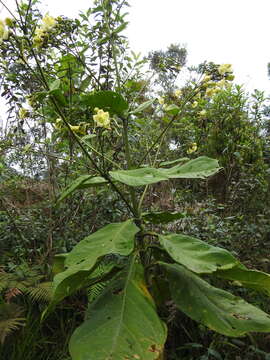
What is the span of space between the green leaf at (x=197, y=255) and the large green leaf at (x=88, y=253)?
6.7 inches

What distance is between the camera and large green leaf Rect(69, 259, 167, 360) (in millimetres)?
983

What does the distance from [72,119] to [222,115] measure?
2.82 m

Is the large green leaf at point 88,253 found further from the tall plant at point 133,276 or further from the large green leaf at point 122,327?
the large green leaf at point 122,327

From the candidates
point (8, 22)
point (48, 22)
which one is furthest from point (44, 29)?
point (8, 22)

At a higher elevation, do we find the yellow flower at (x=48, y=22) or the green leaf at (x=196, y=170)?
the yellow flower at (x=48, y=22)

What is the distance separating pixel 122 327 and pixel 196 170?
66cm

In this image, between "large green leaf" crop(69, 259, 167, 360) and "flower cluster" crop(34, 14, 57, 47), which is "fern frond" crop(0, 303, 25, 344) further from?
"flower cluster" crop(34, 14, 57, 47)

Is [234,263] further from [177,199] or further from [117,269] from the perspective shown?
[177,199]

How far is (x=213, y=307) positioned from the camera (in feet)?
4.04

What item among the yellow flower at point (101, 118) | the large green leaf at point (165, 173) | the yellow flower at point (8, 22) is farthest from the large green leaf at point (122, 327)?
the yellow flower at point (8, 22)

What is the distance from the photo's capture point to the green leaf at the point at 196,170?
122cm

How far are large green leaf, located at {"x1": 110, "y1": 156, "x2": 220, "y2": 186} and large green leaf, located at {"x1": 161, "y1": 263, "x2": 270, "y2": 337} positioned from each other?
436 mm

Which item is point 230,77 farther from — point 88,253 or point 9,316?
point 9,316

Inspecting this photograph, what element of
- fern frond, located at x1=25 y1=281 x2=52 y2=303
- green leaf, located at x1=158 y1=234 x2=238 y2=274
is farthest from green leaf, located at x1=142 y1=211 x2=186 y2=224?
fern frond, located at x1=25 y1=281 x2=52 y2=303
